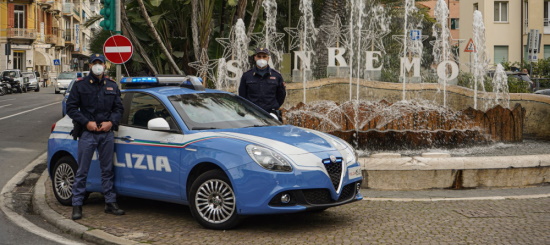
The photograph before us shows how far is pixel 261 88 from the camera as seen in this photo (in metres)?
9.83

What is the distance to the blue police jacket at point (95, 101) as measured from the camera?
780cm

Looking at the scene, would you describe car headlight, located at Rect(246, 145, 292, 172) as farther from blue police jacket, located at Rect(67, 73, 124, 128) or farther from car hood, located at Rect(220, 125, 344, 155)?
blue police jacket, located at Rect(67, 73, 124, 128)

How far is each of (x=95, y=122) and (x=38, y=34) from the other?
6709 cm

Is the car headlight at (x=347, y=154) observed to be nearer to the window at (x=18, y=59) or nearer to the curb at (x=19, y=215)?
the curb at (x=19, y=215)

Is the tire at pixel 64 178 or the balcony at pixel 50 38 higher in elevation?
the balcony at pixel 50 38

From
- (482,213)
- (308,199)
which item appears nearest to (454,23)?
(482,213)

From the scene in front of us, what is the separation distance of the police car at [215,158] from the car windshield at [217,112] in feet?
0.04

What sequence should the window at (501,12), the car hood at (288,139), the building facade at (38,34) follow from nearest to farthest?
the car hood at (288,139)
the window at (501,12)
the building facade at (38,34)

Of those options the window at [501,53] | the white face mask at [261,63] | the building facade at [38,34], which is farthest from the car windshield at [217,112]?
the building facade at [38,34]

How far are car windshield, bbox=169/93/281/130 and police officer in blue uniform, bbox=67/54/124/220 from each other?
72cm

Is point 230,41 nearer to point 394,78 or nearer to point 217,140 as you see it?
point 394,78

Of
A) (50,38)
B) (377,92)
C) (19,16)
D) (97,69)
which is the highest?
(19,16)

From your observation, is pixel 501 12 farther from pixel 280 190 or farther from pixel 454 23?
pixel 280 190

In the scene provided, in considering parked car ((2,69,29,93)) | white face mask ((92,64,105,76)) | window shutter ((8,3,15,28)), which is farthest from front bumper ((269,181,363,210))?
window shutter ((8,3,15,28))
